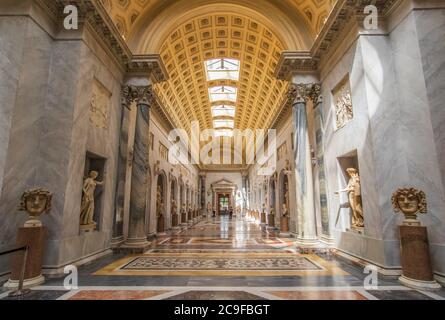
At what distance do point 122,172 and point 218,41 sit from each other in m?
9.30

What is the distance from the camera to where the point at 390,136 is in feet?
18.2

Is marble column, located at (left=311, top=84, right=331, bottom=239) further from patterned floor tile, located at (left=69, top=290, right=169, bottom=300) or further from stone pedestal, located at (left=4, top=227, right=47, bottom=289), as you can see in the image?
stone pedestal, located at (left=4, top=227, right=47, bottom=289)

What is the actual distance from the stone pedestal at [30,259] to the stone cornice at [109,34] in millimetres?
5252

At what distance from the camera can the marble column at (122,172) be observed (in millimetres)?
8203

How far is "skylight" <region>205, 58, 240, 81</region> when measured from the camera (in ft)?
52.4

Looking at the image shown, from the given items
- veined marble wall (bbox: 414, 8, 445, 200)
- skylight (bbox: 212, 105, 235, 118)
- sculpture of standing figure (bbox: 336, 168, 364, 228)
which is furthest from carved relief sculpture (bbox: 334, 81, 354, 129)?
skylight (bbox: 212, 105, 235, 118)

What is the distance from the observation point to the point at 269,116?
17734mm

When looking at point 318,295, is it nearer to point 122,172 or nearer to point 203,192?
point 122,172

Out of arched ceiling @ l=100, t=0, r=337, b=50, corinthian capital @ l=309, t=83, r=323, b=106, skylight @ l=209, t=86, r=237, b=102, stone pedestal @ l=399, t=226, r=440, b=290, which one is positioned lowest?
stone pedestal @ l=399, t=226, r=440, b=290

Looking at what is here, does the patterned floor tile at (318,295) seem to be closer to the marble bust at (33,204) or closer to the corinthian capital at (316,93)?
the marble bust at (33,204)

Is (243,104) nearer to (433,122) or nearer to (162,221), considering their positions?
(162,221)

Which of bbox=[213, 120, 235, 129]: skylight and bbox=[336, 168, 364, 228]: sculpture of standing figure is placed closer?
bbox=[336, 168, 364, 228]: sculpture of standing figure

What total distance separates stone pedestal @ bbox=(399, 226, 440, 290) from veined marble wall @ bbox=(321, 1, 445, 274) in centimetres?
48
